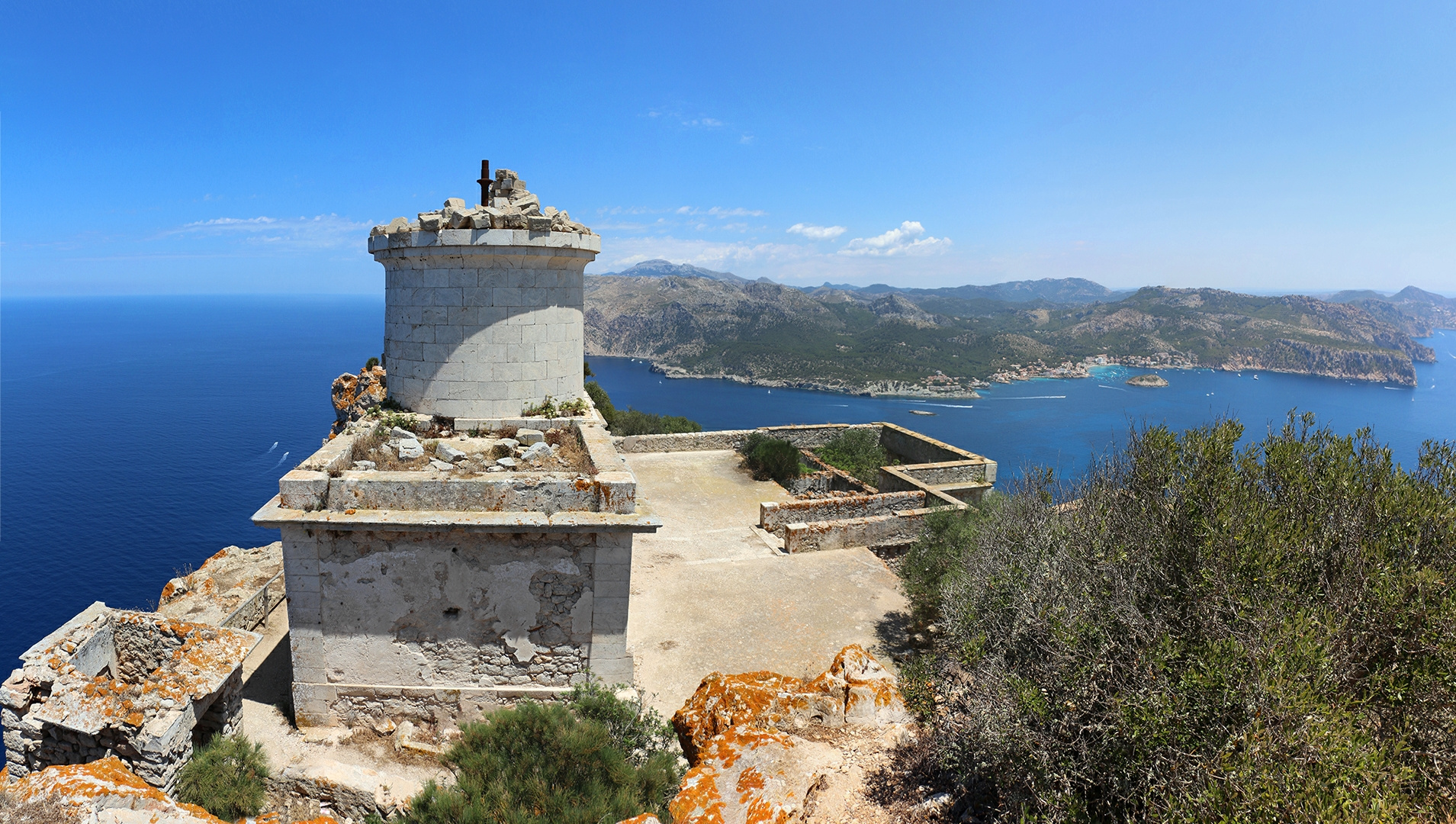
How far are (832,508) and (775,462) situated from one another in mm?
3567

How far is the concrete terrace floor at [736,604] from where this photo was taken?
8750 mm

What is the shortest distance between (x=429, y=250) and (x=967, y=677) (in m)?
7.77

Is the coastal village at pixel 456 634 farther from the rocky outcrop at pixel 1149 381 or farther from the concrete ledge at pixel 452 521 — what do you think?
the rocky outcrop at pixel 1149 381

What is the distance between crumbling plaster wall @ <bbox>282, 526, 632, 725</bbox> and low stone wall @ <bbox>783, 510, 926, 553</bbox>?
5.69 metres

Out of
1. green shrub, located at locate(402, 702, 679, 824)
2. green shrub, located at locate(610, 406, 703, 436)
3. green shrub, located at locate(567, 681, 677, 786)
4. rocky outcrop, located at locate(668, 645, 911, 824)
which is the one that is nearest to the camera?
rocky outcrop, located at locate(668, 645, 911, 824)

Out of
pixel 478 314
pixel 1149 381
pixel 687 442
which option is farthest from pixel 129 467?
pixel 1149 381

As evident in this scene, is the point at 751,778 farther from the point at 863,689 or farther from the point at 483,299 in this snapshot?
the point at 483,299

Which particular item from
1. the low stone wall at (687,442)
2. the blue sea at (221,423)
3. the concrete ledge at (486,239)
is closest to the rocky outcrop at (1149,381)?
the blue sea at (221,423)

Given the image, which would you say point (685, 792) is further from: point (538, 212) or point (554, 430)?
point (538, 212)

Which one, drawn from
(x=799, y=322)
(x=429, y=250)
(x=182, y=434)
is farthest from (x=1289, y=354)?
(x=182, y=434)

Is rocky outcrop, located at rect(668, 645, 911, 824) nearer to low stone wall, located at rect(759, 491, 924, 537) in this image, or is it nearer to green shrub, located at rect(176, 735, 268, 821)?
green shrub, located at rect(176, 735, 268, 821)

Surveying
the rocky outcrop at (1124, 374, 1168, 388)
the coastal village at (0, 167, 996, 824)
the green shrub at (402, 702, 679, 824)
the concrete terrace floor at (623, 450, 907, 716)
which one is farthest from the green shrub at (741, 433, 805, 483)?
the rocky outcrop at (1124, 374, 1168, 388)

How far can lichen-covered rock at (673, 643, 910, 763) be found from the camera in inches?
242

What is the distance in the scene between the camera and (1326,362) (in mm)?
104625
